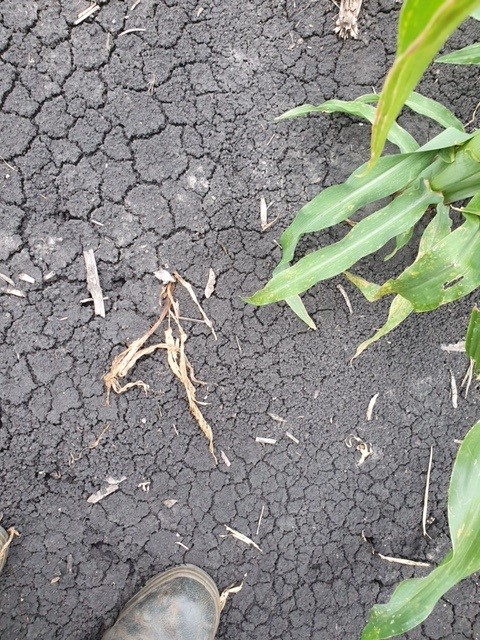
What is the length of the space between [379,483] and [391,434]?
0.54 ft

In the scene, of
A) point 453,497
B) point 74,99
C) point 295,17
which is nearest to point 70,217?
point 74,99

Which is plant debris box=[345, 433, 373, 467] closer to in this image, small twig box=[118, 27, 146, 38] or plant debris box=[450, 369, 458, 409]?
plant debris box=[450, 369, 458, 409]

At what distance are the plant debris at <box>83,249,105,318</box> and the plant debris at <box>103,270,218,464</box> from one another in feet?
0.49

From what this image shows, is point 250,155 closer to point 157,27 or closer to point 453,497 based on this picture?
point 157,27

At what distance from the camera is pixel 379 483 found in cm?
187

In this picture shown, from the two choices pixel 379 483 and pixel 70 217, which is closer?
pixel 70 217

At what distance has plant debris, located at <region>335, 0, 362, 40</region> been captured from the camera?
69.2 inches

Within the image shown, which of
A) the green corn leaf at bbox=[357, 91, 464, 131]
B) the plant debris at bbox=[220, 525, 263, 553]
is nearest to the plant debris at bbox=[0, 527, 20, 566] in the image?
the plant debris at bbox=[220, 525, 263, 553]

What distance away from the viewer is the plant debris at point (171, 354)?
1.73 meters

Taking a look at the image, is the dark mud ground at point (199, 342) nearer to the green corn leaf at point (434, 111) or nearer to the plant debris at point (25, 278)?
the plant debris at point (25, 278)

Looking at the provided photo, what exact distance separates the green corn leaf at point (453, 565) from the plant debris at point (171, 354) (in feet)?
2.25

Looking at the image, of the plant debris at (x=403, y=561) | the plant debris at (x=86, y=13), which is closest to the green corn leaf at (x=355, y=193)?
the plant debris at (x=86, y=13)

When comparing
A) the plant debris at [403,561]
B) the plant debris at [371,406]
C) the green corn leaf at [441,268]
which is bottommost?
the plant debris at [403,561]

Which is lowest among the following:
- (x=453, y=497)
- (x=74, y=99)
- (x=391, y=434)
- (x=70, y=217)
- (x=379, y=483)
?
(x=379, y=483)
